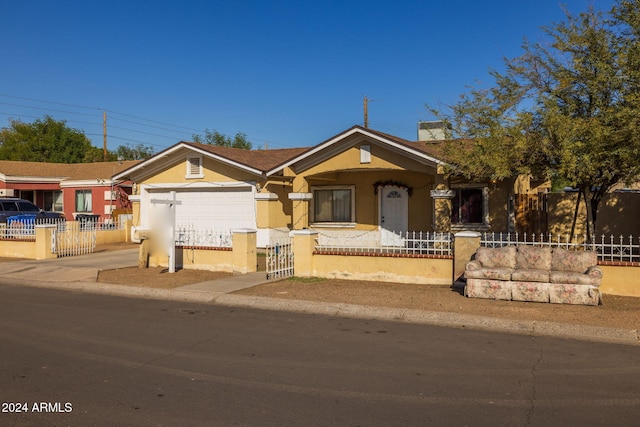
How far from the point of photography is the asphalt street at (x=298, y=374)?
5.21 metres

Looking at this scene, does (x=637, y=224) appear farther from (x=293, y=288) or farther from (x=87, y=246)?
(x=87, y=246)

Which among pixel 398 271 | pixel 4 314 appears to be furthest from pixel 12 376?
pixel 398 271

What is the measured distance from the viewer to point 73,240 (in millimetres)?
19766

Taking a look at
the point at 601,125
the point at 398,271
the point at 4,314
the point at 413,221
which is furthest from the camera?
the point at 413,221

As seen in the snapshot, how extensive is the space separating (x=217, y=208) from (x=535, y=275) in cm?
1423

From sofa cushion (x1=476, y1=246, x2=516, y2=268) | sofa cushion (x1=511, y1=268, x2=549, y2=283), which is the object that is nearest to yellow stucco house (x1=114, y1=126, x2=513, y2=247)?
sofa cushion (x1=476, y1=246, x2=516, y2=268)

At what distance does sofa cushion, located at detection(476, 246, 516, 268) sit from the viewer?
37.3 ft

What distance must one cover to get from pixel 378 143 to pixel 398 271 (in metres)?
5.54

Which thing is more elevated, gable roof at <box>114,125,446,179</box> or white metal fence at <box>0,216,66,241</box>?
gable roof at <box>114,125,446,179</box>

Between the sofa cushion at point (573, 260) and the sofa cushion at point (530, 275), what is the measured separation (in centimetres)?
40

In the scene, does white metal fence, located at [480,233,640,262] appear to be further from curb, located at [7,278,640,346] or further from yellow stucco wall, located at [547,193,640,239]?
curb, located at [7,278,640,346]

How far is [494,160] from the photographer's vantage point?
39.9 ft

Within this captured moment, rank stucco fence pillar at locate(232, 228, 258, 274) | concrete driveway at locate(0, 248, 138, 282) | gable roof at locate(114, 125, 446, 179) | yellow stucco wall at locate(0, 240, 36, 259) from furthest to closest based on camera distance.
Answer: yellow stucco wall at locate(0, 240, 36, 259), gable roof at locate(114, 125, 446, 179), concrete driveway at locate(0, 248, 138, 282), stucco fence pillar at locate(232, 228, 258, 274)

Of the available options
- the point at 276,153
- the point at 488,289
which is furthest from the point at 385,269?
the point at 276,153
